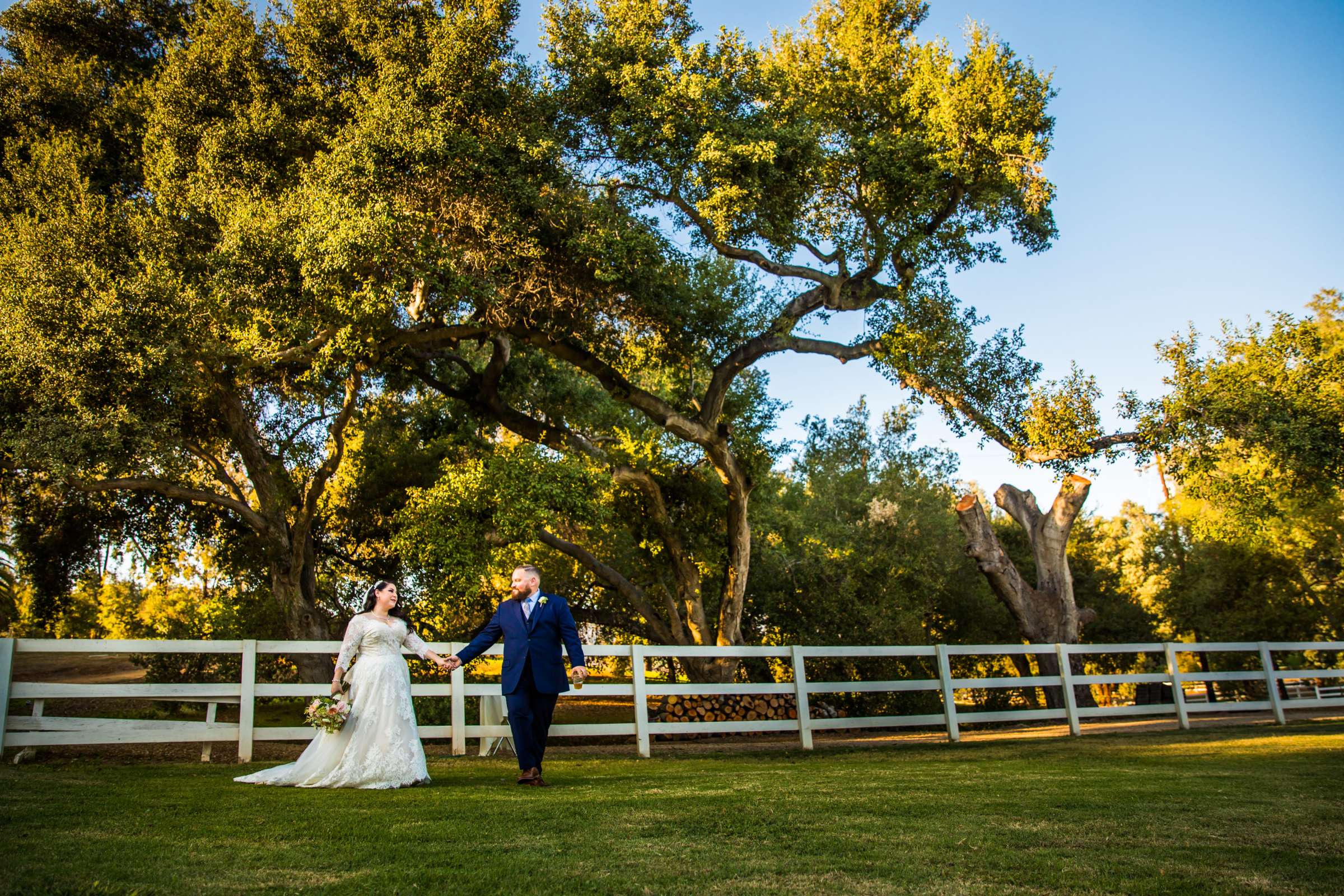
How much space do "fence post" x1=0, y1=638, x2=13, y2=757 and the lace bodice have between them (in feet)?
12.1

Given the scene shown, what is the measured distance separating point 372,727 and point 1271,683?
15347 millimetres

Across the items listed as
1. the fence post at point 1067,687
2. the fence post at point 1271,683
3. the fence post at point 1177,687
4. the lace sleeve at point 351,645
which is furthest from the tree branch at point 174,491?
the fence post at point 1271,683

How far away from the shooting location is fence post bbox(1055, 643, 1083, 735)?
1275 cm

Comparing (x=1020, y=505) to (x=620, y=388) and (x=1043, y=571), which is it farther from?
(x=620, y=388)

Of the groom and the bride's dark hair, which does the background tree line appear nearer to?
the bride's dark hair

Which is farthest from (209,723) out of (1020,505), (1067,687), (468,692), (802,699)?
(1020,505)

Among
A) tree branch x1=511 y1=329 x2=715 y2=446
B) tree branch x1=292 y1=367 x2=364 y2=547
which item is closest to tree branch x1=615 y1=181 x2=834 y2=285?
tree branch x1=511 y1=329 x2=715 y2=446

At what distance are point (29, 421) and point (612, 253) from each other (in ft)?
27.0

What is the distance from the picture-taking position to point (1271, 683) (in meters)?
14.5

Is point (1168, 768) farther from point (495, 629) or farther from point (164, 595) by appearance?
point (164, 595)

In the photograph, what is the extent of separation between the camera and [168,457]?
40.6 feet

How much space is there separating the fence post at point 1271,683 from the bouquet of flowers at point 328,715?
49.4 ft

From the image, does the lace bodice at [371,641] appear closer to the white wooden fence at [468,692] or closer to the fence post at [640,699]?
the white wooden fence at [468,692]

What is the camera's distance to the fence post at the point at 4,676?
25.4 feet
